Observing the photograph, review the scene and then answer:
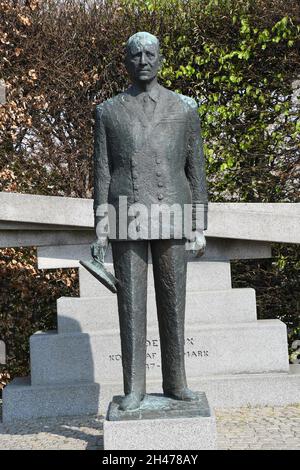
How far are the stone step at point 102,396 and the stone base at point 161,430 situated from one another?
1.95m

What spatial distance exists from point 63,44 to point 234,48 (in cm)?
234

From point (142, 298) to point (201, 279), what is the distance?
88.8 inches

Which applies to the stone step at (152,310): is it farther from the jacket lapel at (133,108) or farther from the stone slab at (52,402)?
the jacket lapel at (133,108)

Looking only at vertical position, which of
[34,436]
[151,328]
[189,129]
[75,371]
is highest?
[189,129]

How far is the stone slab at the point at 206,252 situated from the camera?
664cm

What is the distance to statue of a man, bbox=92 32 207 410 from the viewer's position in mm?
4328

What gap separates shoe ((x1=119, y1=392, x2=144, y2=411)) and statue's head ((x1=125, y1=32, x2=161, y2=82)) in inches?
83.6

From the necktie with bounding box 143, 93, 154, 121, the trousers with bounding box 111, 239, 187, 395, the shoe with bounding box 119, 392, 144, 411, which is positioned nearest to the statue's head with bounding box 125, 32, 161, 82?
the necktie with bounding box 143, 93, 154, 121

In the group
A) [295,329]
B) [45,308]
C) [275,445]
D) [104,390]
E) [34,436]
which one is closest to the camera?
[275,445]

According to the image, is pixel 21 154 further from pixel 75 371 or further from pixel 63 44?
pixel 75 371

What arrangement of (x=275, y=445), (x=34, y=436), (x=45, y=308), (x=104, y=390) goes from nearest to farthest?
1. (x=275, y=445)
2. (x=34, y=436)
3. (x=104, y=390)
4. (x=45, y=308)

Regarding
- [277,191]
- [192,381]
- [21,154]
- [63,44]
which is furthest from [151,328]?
[63,44]

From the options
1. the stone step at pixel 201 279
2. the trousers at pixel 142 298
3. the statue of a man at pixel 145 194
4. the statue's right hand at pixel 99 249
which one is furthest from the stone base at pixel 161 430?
the stone step at pixel 201 279

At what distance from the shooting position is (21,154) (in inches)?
355
